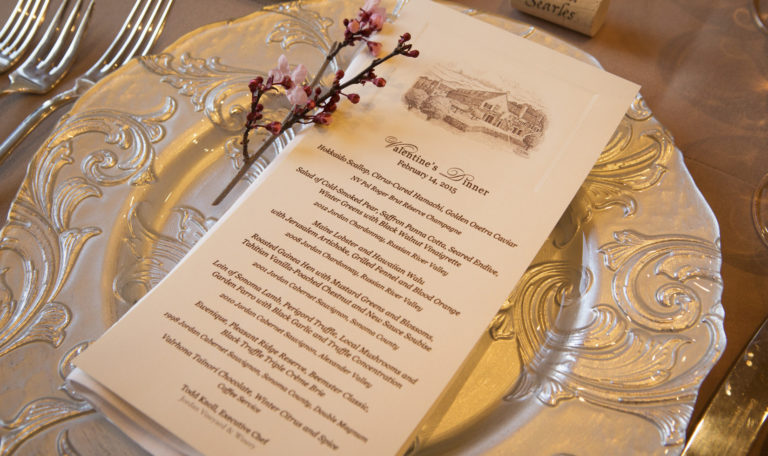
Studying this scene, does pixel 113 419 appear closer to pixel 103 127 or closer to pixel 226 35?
pixel 103 127

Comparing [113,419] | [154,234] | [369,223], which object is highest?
[369,223]

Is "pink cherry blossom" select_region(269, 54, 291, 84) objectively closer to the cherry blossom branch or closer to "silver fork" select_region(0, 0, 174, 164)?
the cherry blossom branch

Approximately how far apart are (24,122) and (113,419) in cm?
38

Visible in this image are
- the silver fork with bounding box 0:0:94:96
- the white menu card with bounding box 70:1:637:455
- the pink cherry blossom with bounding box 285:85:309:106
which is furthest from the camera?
the silver fork with bounding box 0:0:94:96

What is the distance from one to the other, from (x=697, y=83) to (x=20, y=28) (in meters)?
0.82

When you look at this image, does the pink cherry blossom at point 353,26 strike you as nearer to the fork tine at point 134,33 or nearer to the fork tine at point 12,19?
the fork tine at point 134,33

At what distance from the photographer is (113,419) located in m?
0.42

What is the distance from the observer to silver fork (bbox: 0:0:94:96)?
26.0 inches

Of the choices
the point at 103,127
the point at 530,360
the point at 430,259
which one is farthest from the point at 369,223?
the point at 103,127

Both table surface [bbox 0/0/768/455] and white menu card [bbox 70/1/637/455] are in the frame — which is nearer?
white menu card [bbox 70/1/637/455]

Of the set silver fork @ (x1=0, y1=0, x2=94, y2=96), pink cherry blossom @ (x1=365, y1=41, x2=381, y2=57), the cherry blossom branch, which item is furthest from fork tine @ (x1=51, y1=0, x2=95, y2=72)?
pink cherry blossom @ (x1=365, y1=41, x2=381, y2=57)

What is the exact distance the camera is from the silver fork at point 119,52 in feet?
2.07

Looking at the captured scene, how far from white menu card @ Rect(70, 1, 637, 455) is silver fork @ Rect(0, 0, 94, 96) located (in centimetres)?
33

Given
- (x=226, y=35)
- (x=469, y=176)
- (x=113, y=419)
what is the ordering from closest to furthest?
(x=113, y=419), (x=469, y=176), (x=226, y=35)
